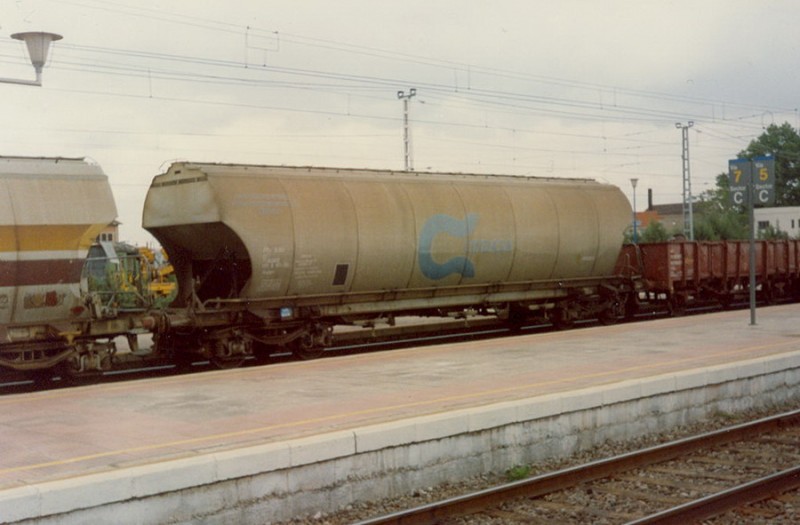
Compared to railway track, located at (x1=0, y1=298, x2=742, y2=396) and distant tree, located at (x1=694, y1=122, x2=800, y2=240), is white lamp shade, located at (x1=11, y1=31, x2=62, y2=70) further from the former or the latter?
distant tree, located at (x1=694, y1=122, x2=800, y2=240)

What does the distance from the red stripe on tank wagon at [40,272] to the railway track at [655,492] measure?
8.56 metres

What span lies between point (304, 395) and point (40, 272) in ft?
18.3

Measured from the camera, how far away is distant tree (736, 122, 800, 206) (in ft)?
333

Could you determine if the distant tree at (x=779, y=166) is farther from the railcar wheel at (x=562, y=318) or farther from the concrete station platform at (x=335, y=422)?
the concrete station platform at (x=335, y=422)

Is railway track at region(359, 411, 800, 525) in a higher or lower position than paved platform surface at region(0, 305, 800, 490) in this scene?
lower

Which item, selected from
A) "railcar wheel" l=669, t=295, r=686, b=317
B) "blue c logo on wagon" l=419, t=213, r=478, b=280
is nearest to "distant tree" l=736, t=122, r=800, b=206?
"railcar wheel" l=669, t=295, r=686, b=317

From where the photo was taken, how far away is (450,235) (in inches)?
764

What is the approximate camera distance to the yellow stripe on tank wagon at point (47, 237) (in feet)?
45.4

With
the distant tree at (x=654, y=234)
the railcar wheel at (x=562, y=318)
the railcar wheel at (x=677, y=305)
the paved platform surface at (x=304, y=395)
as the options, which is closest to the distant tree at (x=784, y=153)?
the distant tree at (x=654, y=234)

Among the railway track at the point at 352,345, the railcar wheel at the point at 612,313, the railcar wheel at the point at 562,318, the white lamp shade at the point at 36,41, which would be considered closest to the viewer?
the white lamp shade at the point at 36,41

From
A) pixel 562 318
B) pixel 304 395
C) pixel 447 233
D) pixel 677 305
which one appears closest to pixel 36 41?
pixel 304 395

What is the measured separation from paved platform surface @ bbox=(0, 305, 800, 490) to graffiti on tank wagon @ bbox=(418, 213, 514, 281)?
281cm

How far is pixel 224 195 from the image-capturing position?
15969mm


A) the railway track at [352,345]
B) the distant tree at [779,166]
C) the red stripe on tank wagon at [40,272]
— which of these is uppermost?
the distant tree at [779,166]
